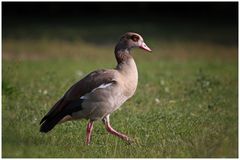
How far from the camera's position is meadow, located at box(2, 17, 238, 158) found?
662 cm

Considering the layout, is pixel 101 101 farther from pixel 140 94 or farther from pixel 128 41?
pixel 140 94

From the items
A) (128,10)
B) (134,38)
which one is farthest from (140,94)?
(128,10)

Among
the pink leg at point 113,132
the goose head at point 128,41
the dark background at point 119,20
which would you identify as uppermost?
the dark background at point 119,20

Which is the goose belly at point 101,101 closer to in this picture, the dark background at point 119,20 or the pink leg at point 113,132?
the pink leg at point 113,132

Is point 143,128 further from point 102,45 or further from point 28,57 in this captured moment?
point 102,45

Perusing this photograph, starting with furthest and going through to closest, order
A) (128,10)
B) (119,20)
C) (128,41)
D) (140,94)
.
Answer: (128,10), (119,20), (140,94), (128,41)

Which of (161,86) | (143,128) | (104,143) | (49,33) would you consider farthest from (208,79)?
(49,33)

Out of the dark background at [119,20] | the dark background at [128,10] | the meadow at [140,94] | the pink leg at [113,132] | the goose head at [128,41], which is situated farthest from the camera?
the dark background at [128,10]

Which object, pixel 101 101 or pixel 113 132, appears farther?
pixel 113 132

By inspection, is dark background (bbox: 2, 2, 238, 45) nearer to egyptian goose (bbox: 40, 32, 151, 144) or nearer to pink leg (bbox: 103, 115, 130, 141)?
pink leg (bbox: 103, 115, 130, 141)

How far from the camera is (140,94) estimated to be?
9.84 metres

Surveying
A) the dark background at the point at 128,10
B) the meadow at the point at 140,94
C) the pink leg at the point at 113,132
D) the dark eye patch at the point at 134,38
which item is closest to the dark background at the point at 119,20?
the dark background at the point at 128,10

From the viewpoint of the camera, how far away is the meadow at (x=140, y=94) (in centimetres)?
662

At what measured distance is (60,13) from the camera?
23.2m
